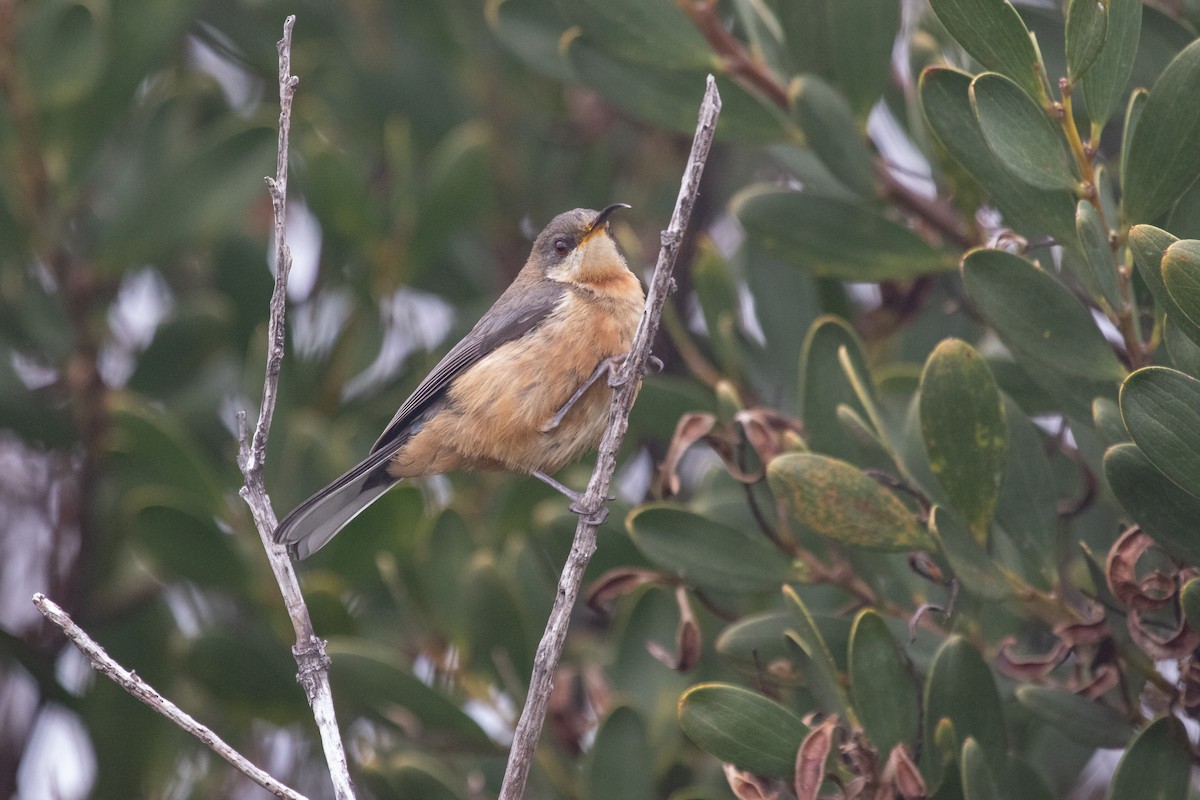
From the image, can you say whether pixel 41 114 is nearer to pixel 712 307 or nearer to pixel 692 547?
pixel 712 307

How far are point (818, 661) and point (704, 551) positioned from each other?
1.54 ft

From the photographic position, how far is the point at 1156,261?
2.60 metres

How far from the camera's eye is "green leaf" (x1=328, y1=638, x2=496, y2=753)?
3865 millimetres

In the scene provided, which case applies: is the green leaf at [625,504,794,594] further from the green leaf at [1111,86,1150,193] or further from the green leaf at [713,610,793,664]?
the green leaf at [1111,86,1150,193]

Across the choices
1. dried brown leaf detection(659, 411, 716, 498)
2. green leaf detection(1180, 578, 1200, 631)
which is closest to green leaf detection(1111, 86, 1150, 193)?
green leaf detection(1180, 578, 1200, 631)

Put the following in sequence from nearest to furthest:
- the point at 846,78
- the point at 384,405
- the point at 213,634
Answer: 1. the point at 846,78
2. the point at 213,634
3. the point at 384,405

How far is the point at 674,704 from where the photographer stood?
4.06 m

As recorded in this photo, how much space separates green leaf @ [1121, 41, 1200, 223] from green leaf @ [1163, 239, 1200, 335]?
0.42m

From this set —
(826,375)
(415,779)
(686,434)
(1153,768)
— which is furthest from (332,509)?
(1153,768)

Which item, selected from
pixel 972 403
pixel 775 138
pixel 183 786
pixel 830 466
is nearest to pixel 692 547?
pixel 830 466

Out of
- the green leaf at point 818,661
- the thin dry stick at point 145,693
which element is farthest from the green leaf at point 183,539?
the green leaf at point 818,661

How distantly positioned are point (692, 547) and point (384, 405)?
1.91m

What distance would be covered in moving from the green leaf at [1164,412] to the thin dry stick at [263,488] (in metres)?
1.70

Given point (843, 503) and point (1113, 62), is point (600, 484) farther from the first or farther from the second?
point (1113, 62)
